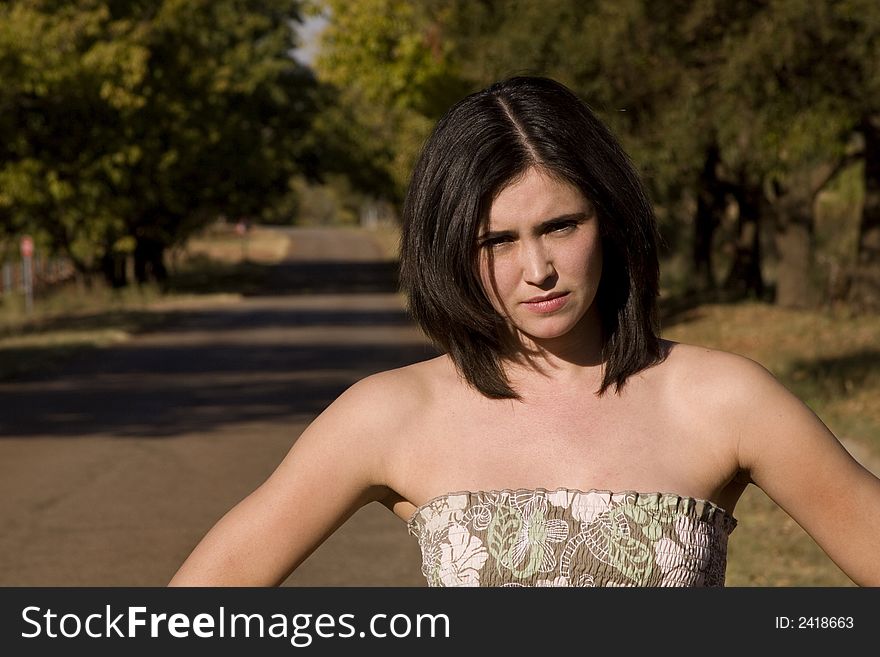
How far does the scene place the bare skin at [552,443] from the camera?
227cm

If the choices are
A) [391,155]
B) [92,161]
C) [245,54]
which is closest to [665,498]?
[92,161]

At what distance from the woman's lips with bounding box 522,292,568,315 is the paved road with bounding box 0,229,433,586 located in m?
0.39

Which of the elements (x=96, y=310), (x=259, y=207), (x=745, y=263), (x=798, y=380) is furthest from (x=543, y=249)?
(x=259, y=207)

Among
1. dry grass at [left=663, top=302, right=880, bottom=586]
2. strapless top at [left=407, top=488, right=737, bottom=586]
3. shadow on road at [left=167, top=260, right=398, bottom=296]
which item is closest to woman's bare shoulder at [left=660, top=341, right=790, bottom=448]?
strapless top at [left=407, top=488, right=737, bottom=586]

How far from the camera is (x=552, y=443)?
2311 millimetres

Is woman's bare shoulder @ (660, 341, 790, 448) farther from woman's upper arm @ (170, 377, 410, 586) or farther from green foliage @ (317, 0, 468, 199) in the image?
green foliage @ (317, 0, 468, 199)

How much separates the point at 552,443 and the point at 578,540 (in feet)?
0.52

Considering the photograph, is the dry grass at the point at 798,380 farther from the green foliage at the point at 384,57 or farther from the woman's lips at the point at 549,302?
the green foliage at the point at 384,57

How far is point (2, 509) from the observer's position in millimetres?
10867

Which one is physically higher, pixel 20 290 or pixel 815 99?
pixel 815 99

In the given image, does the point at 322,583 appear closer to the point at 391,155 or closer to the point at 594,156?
the point at 594,156

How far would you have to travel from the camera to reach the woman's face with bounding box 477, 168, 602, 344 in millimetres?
2307

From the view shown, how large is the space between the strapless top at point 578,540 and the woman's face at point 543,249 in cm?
26

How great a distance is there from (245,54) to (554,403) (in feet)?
171
